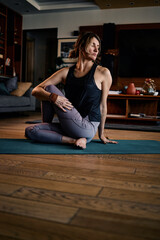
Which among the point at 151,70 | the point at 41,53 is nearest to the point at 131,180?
the point at 151,70

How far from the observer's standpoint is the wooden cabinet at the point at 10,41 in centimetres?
584

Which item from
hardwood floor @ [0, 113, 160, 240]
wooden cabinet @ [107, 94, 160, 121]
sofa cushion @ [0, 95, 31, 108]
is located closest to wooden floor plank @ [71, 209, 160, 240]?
hardwood floor @ [0, 113, 160, 240]

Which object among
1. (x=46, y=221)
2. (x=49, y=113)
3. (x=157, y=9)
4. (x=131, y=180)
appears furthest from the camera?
(x=157, y=9)

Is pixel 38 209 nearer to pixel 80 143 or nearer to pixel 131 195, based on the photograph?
pixel 131 195

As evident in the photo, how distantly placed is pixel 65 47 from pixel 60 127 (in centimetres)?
470

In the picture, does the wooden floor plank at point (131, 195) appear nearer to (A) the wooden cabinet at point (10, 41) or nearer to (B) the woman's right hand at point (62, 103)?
(B) the woman's right hand at point (62, 103)

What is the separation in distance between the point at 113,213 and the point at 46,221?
0.71 ft

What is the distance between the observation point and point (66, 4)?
5.84 m

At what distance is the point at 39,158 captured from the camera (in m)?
1.52

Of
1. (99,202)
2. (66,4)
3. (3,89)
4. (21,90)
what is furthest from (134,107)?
(99,202)

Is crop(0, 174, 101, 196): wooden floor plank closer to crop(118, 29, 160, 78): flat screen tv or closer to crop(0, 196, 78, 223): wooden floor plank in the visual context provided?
crop(0, 196, 78, 223): wooden floor plank

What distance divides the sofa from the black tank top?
260 centimetres

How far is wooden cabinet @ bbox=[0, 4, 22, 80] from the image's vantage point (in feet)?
19.2

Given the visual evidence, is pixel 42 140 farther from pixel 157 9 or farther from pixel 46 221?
pixel 157 9
